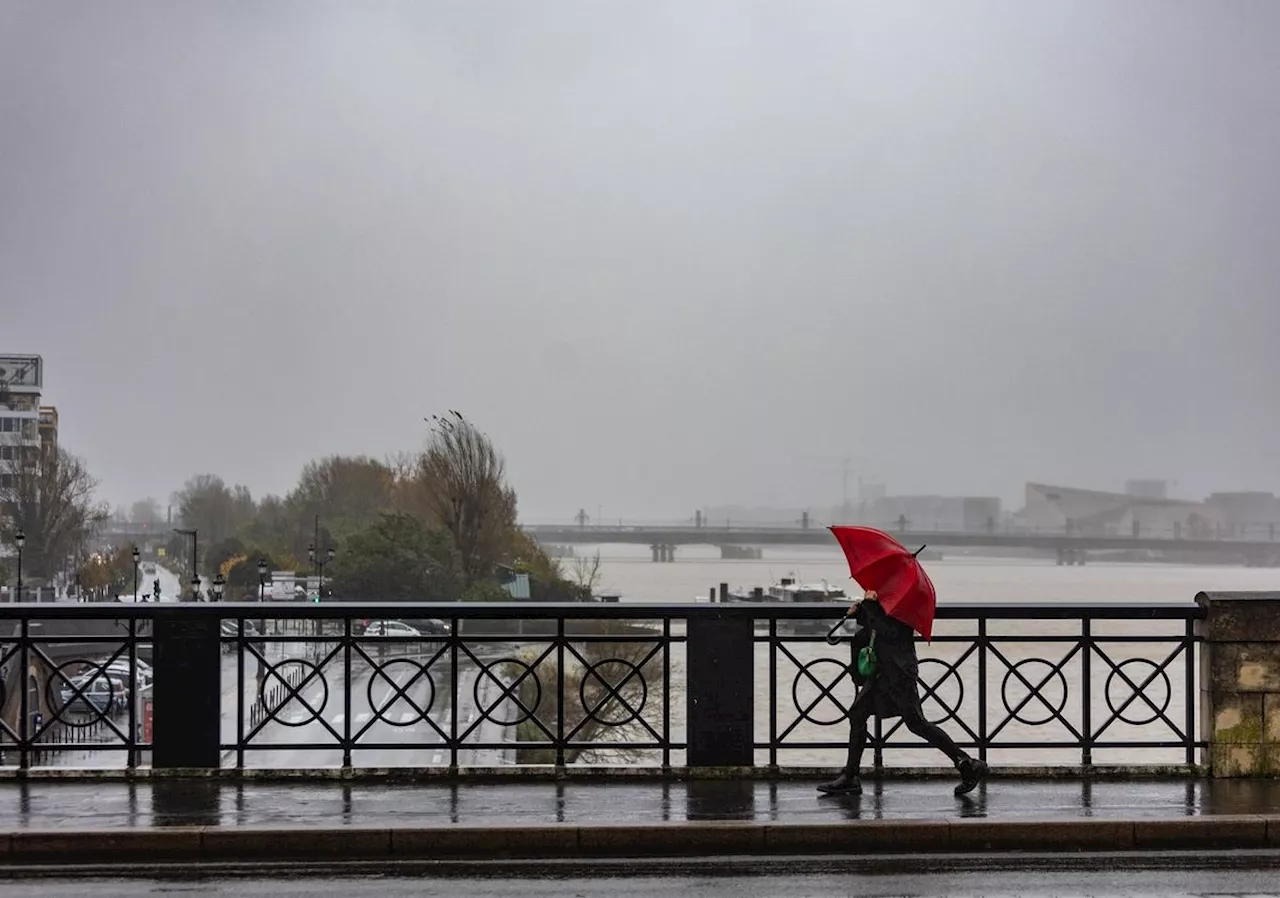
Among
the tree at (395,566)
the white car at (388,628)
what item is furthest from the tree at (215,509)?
the white car at (388,628)

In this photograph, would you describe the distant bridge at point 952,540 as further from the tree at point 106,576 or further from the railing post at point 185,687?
the railing post at point 185,687

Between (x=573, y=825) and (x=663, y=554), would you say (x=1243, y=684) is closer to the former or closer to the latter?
(x=573, y=825)

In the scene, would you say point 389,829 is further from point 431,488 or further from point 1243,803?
point 431,488

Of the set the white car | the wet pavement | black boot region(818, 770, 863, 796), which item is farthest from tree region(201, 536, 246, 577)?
black boot region(818, 770, 863, 796)

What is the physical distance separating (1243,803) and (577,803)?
4.88 m

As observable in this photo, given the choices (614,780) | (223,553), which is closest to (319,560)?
(223,553)

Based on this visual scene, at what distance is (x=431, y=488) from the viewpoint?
3666 inches

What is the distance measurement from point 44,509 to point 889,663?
340ft

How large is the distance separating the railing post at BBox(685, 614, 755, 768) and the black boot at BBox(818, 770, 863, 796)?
0.84 metres

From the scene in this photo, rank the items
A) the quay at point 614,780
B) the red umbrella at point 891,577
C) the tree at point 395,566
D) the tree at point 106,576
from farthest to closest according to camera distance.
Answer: the tree at point 106,576 → the tree at point 395,566 → the red umbrella at point 891,577 → the quay at point 614,780

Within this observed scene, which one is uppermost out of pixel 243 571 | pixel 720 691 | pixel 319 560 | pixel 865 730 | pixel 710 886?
pixel 720 691

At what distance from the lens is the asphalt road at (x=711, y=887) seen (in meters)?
7.13

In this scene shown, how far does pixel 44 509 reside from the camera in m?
99.5

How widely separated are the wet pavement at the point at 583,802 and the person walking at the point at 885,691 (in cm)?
17
